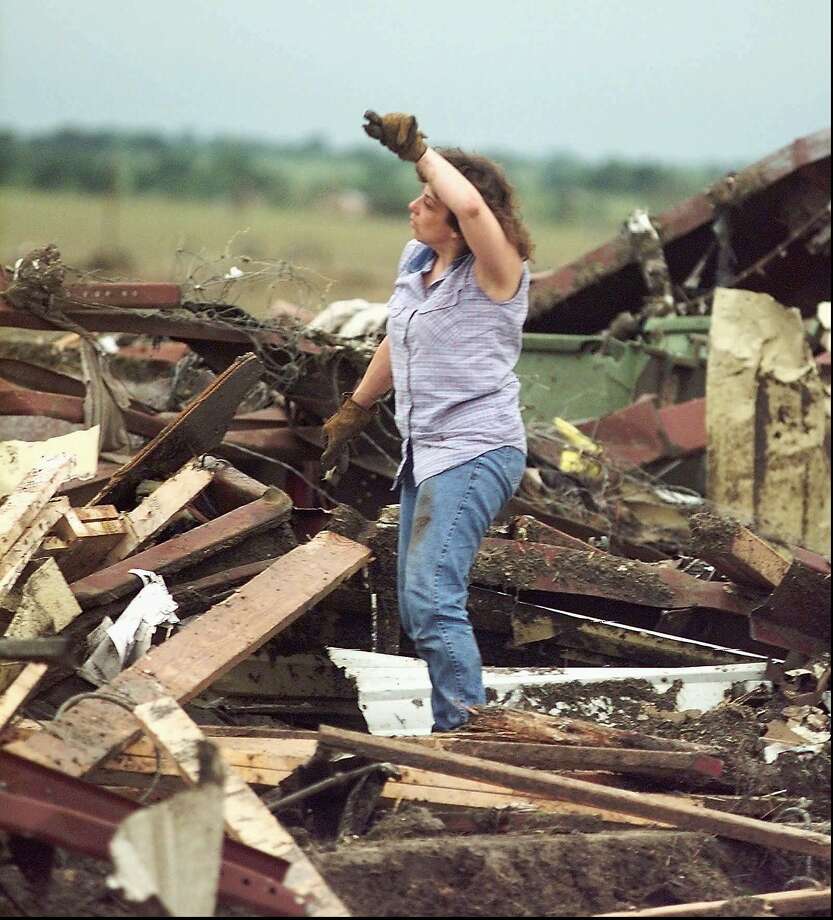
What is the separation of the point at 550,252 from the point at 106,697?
39.4 metres

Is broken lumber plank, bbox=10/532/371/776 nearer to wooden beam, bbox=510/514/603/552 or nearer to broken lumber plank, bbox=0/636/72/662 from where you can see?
broken lumber plank, bbox=0/636/72/662

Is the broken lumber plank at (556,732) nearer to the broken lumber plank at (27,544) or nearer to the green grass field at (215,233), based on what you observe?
the broken lumber plank at (27,544)

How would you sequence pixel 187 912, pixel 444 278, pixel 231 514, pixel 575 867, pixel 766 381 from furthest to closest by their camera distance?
1. pixel 766 381
2. pixel 231 514
3. pixel 444 278
4. pixel 575 867
5. pixel 187 912

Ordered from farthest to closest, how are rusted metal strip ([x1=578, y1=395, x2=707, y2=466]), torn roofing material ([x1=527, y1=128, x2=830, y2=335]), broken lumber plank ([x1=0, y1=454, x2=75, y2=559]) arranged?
torn roofing material ([x1=527, y1=128, x2=830, y2=335])
rusted metal strip ([x1=578, y1=395, x2=707, y2=466])
broken lumber plank ([x1=0, y1=454, x2=75, y2=559])

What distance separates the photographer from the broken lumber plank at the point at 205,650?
11.6 ft

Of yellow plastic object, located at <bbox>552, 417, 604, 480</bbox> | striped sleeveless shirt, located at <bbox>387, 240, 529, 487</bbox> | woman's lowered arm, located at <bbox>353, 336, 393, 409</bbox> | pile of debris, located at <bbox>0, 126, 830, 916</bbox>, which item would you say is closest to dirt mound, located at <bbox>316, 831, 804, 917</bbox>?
pile of debris, located at <bbox>0, 126, 830, 916</bbox>

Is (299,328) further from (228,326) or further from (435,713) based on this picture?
(435,713)

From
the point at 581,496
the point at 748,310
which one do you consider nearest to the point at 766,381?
the point at 748,310

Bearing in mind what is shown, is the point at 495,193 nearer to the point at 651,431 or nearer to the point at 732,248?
the point at 651,431

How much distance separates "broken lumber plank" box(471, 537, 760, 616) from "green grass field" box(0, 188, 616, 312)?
63.7 feet

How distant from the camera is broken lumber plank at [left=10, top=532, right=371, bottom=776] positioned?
11.6 feet

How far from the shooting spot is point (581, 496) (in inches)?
267

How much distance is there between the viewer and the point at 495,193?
4.06 meters

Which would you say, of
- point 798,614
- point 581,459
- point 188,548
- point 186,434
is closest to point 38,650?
point 188,548
